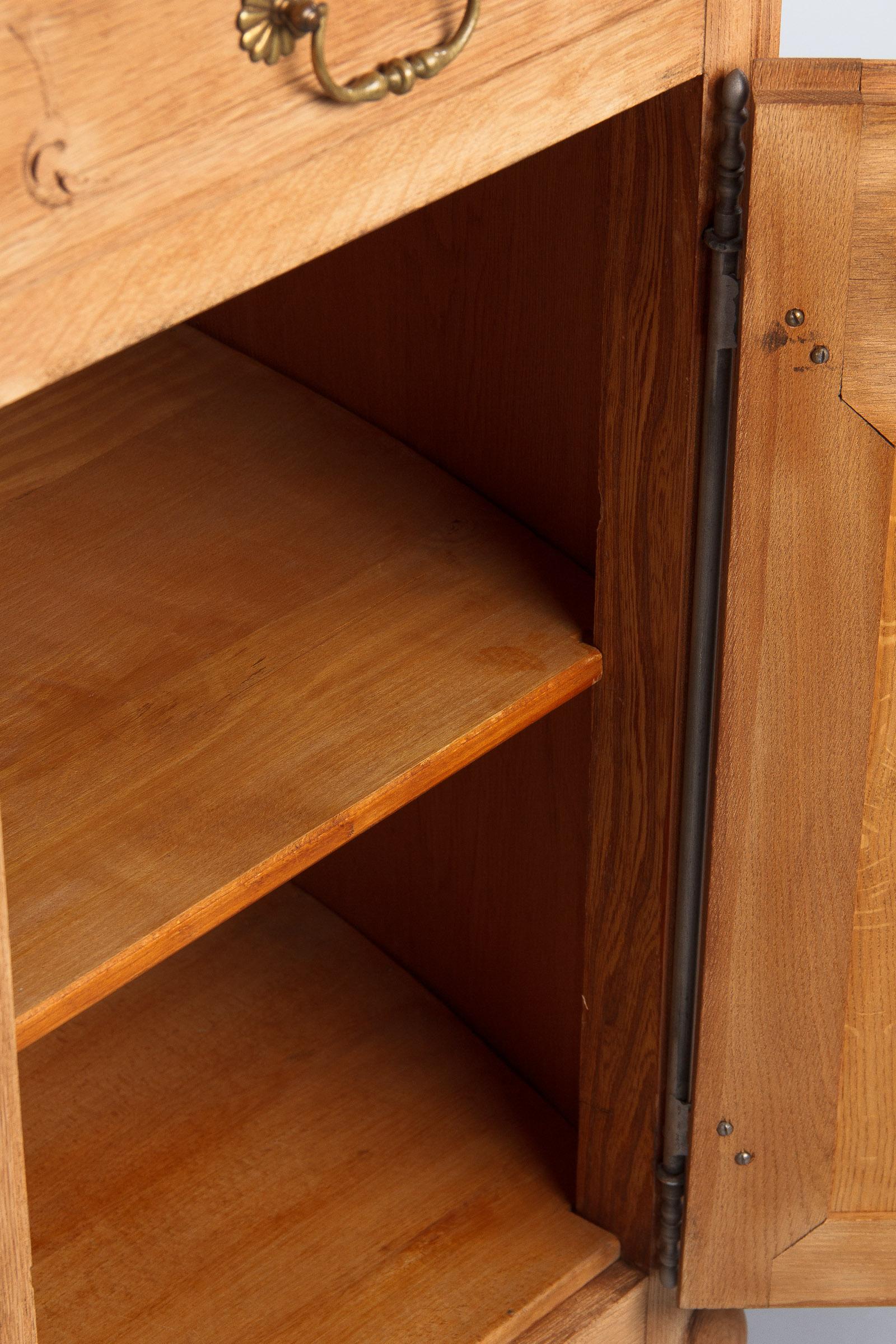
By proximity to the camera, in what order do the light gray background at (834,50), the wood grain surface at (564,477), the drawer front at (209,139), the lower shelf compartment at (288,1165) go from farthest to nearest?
the light gray background at (834,50)
the lower shelf compartment at (288,1165)
the wood grain surface at (564,477)
the drawer front at (209,139)

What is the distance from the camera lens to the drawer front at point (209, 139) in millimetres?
494

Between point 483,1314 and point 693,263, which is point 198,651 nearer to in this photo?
point 693,263

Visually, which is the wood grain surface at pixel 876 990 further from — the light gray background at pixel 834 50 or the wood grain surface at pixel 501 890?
the light gray background at pixel 834 50

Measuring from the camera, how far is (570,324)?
894 millimetres

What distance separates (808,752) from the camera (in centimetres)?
86

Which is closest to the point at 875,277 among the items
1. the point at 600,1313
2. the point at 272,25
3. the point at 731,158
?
the point at 731,158

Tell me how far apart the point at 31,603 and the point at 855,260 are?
42 centimetres

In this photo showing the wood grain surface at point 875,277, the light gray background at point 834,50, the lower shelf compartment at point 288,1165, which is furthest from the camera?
the light gray background at point 834,50

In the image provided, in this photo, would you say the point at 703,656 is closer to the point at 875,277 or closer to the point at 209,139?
the point at 875,277

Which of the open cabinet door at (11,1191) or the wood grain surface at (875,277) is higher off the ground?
the wood grain surface at (875,277)

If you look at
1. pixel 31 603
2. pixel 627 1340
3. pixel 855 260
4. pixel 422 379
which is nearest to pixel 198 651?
pixel 31 603

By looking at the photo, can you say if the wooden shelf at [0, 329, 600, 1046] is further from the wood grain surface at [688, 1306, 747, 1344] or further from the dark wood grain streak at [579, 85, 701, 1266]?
the wood grain surface at [688, 1306, 747, 1344]

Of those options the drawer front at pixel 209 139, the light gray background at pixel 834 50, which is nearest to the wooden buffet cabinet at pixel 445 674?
the drawer front at pixel 209 139

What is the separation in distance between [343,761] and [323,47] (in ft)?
1.16
